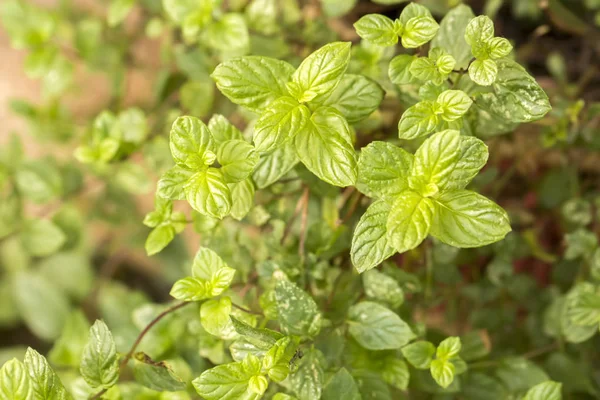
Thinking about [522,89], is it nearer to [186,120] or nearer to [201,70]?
[186,120]

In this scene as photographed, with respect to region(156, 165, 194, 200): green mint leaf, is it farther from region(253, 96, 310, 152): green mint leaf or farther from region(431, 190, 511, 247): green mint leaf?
region(431, 190, 511, 247): green mint leaf

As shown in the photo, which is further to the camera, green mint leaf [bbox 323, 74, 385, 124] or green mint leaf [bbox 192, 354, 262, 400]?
green mint leaf [bbox 323, 74, 385, 124]

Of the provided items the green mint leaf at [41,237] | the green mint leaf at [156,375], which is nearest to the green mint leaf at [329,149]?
the green mint leaf at [156,375]

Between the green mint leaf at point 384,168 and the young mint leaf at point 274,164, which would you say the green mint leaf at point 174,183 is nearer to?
the young mint leaf at point 274,164

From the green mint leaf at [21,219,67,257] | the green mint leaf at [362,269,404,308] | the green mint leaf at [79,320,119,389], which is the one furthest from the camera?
the green mint leaf at [21,219,67,257]

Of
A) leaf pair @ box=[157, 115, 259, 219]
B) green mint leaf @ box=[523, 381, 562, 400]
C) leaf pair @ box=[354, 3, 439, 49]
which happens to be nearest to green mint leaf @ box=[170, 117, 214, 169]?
leaf pair @ box=[157, 115, 259, 219]

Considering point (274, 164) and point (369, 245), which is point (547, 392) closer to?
point (369, 245)

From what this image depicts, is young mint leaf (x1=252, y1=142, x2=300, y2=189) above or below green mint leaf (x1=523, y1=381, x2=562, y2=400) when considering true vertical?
above
